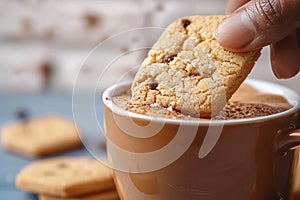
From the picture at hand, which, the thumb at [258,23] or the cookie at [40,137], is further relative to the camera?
the cookie at [40,137]

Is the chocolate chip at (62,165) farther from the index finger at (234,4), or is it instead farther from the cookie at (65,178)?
the index finger at (234,4)

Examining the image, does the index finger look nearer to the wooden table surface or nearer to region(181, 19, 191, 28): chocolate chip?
region(181, 19, 191, 28): chocolate chip

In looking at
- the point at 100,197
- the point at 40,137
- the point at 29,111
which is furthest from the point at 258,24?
the point at 29,111

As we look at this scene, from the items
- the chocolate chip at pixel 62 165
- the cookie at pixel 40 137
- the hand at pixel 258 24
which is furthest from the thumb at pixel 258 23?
the cookie at pixel 40 137

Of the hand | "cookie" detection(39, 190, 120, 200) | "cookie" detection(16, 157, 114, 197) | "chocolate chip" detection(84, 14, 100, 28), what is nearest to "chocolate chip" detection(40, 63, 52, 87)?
"chocolate chip" detection(84, 14, 100, 28)

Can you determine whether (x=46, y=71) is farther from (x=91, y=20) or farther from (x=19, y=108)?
(x=19, y=108)

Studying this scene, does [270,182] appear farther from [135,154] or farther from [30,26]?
[30,26]
